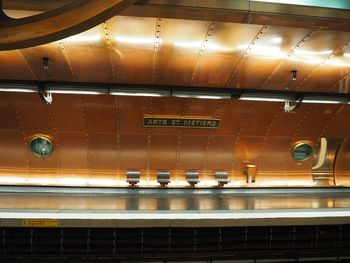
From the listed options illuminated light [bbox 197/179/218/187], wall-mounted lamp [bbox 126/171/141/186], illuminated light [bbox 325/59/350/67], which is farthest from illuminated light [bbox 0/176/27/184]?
illuminated light [bbox 325/59/350/67]

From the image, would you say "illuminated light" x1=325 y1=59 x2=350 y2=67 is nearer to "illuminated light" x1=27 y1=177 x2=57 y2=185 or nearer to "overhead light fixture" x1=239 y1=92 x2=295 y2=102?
"overhead light fixture" x1=239 y1=92 x2=295 y2=102

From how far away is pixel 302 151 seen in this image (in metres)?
6.77

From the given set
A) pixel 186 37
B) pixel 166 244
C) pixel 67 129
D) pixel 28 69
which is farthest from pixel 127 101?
pixel 166 244

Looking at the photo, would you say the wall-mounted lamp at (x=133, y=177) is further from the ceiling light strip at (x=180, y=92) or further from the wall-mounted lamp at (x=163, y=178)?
the ceiling light strip at (x=180, y=92)

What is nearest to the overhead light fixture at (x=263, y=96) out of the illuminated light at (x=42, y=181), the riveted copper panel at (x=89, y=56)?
the riveted copper panel at (x=89, y=56)

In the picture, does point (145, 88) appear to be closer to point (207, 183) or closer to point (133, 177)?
point (133, 177)

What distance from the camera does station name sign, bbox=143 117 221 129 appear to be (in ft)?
19.3

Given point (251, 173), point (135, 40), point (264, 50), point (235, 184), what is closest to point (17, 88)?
point (135, 40)

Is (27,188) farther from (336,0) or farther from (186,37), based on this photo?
(336,0)

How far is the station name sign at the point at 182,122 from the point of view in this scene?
5.88 metres

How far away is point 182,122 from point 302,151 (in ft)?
11.2

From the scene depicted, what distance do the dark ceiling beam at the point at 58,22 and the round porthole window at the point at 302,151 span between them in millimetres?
5766

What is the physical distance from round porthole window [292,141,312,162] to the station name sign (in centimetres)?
234

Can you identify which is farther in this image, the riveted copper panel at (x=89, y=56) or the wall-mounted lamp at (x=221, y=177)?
the wall-mounted lamp at (x=221, y=177)
